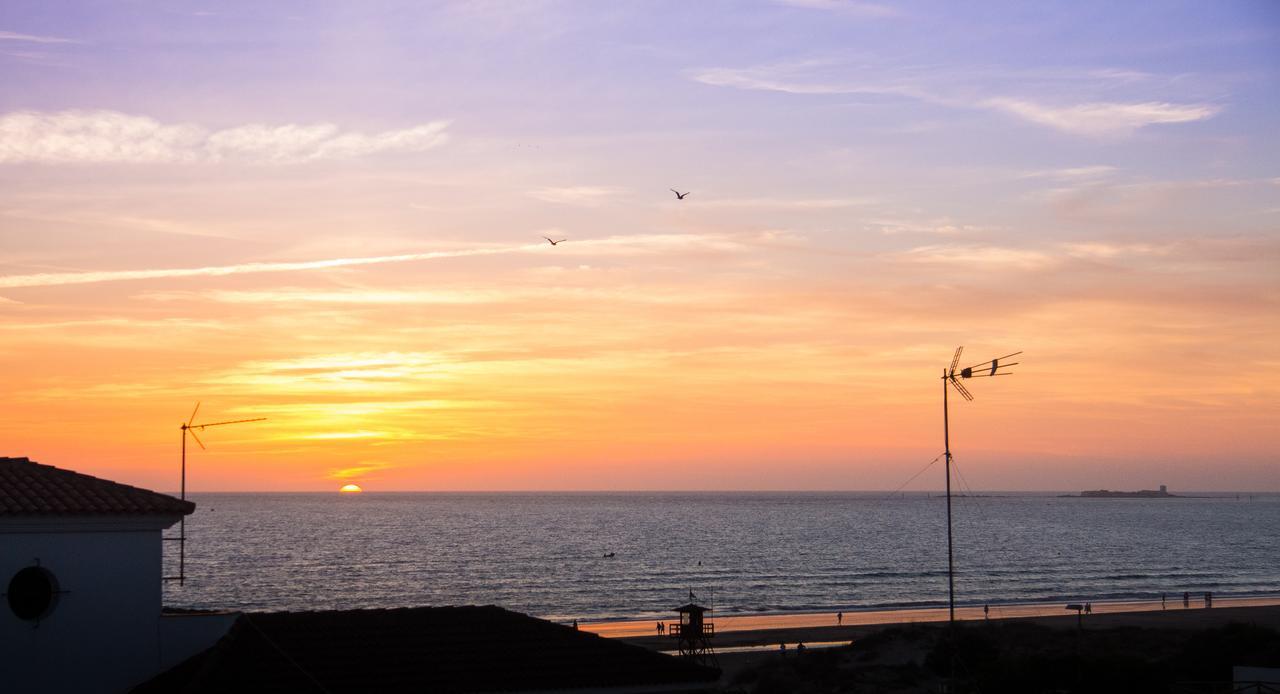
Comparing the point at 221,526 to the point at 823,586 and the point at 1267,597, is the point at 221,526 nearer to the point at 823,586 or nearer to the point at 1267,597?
the point at 823,586

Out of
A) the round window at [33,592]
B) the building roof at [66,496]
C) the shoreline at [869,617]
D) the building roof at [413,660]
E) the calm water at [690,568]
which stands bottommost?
the calm water at [690,568]

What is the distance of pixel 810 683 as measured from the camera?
1671 inches

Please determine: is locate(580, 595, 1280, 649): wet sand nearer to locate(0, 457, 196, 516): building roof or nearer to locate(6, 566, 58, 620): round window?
locate(0, 457, 196, 516): building roof

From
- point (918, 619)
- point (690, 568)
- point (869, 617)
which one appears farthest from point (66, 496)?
point (690, 568)

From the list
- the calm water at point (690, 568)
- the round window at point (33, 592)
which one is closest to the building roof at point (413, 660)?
the round window at point (33, 592)

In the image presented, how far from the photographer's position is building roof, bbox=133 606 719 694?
17.2 m

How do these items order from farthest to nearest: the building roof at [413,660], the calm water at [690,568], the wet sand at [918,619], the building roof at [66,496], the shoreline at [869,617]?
1. the calm water at [690,568]
2. the shoreline at [869,617]
3. the wet sand at [918,619]
4. the building roof at [66,496]
5. the building roof at [413,660]

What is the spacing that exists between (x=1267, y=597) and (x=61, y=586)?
8901cm

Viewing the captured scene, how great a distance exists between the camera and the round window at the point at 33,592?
688 inches

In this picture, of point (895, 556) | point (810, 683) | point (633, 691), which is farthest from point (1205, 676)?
point (895, 556)

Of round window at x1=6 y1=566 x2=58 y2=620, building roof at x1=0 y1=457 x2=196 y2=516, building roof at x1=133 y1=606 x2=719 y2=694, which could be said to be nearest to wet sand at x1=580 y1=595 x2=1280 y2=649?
building roof at x1=133 y1=606 x2=719 y2=694

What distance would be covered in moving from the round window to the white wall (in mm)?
96

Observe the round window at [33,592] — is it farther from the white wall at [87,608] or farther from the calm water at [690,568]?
the calm water at [690,568]

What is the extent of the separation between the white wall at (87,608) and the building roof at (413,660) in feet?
2.15
